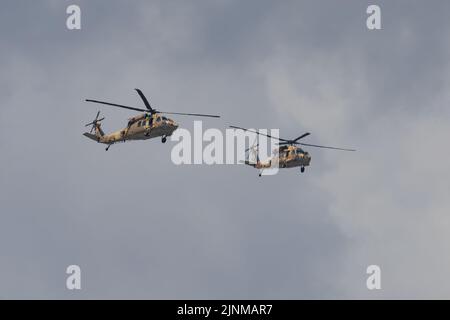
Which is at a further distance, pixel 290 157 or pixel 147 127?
pixel 290 157

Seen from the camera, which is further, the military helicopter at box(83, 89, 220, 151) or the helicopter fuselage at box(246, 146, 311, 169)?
the helicopter fuselage at box(246, 146, 311, 169)

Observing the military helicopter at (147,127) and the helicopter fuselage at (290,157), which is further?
the helicopter fuselage at (290,157)

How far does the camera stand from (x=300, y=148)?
15325 centimetres
